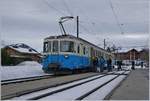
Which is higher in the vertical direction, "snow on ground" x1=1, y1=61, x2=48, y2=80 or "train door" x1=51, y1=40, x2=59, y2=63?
"train door" x1=51, y1=40, x2=59, y2=63

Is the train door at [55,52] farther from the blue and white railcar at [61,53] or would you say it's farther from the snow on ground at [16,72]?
the snow on ground at [16,72]

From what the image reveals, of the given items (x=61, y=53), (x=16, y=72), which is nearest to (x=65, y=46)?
(x=61, y=53)

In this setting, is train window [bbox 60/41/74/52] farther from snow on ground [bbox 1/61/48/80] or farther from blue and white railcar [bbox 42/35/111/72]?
snow on ground [bbox 1/61/48/80]

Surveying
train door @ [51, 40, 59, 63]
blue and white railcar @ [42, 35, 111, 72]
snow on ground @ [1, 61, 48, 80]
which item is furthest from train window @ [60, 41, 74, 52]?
snow on ground @ [1, 61, 48, 80]

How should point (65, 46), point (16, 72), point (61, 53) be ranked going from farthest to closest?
point (16, 72) < point (65, 46) < point (61, 53)

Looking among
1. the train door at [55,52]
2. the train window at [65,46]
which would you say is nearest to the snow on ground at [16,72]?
the train door at [55,52]

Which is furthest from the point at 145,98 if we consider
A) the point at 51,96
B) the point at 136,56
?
the point at 136,56

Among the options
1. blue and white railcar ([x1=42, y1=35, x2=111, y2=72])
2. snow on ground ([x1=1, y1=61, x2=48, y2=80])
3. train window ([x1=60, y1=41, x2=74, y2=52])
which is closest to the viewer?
snow on ground ([x1=1, y1=61, x2=48, y2=80])

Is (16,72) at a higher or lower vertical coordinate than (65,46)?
lower

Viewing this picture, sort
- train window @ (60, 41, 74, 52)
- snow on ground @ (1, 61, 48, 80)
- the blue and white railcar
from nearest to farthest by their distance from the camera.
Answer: snow on ground @ (1, 61, 48, 80), the blue and white railcar, train window @ (60, 41, 74, 52)

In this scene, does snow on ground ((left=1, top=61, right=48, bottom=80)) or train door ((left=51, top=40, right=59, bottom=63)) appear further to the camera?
train door ((left=51, top=40, right=59, bottom=63))

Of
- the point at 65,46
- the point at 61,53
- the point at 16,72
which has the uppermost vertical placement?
the point at 65,46

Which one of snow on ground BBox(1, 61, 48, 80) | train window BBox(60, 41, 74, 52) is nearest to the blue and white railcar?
train window BBox(60, 41, 74, 52)

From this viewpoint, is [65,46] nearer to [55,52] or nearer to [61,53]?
[61,53]
